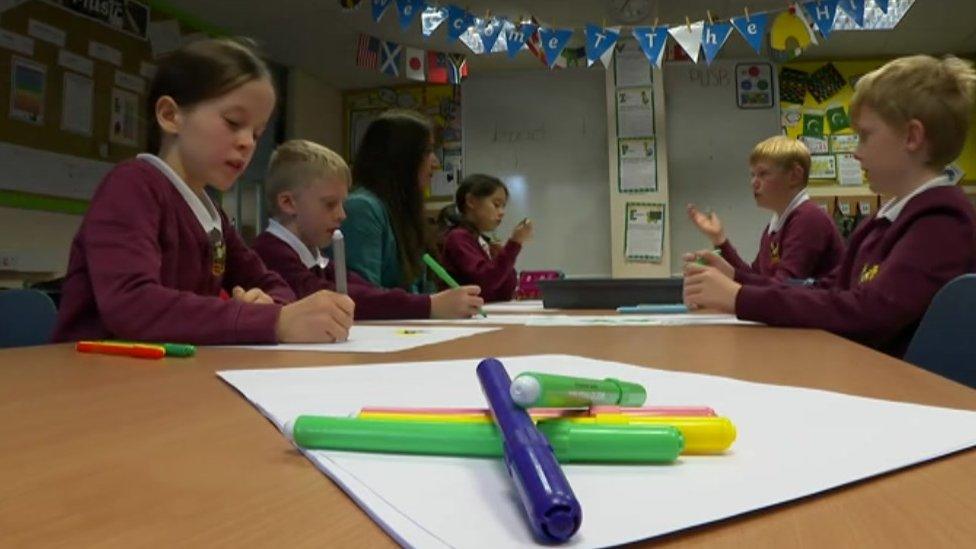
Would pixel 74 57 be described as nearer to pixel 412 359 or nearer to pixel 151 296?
pixel 151 296

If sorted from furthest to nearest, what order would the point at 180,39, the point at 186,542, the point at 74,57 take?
the point at 180,39, the point at 74,57, the point at 186,542

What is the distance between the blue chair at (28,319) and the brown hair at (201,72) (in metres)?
0.30

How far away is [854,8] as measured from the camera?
2.42m

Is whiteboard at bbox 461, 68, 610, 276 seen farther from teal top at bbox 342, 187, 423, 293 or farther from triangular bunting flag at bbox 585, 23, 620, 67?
teal top at bbox 342, 187, 423, 293

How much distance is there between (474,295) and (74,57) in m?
2.05

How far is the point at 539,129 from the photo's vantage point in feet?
12.6

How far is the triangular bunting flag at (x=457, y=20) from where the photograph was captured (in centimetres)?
265

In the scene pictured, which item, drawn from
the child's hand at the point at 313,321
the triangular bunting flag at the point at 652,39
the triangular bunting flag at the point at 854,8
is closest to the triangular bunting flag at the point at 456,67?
the triangular bunting flag at the point at 652,39

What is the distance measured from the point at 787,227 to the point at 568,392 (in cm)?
186

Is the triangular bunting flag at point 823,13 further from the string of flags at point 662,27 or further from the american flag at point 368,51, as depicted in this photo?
the american flag at point 368,51

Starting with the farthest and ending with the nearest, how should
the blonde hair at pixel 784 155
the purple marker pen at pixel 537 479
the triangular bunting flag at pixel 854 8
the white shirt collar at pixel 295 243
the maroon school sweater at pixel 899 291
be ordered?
1. the triangular bunting flag at pixel 854 8
2. the blonde hair at pixel 784 155
3. the white shirt collar at pixel 295 243
4. the maroon school sweater at pixel 899 291
5. the purple marker pen at pixel 537 479

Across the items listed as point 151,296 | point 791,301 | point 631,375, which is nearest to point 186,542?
point 631,375

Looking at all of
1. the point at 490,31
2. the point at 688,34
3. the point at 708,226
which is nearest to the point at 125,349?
the point at 708,226

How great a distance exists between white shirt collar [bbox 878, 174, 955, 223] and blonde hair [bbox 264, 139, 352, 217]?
101 cm
